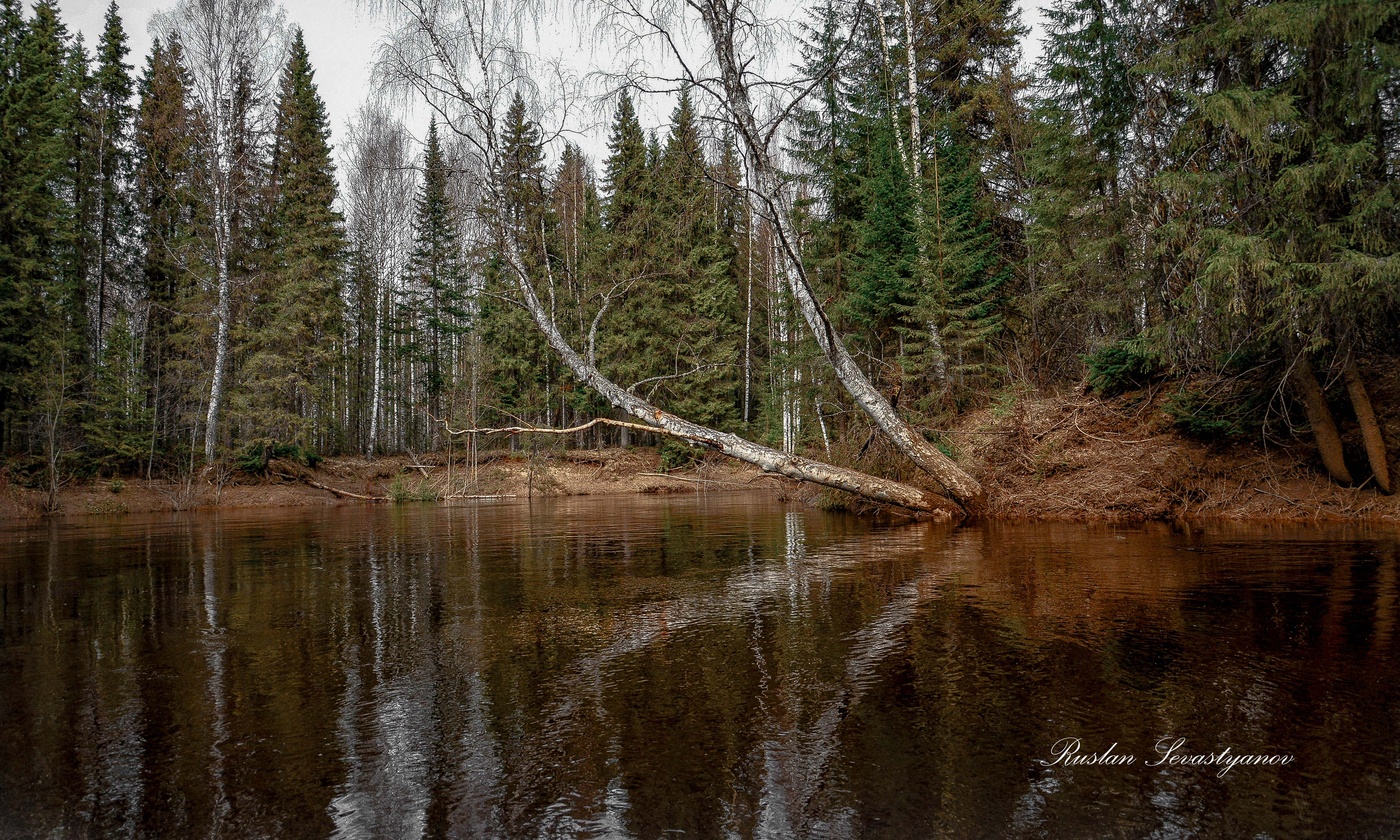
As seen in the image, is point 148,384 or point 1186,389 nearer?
point 1186,389

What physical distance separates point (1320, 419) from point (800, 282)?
7.14m

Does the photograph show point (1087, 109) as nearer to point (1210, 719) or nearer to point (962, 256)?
point (962, 256)

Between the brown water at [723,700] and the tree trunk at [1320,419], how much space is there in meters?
2.60

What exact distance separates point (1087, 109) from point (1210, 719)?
13.6 meters

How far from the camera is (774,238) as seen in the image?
11648 millimetres

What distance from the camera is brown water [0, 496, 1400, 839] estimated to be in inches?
Result: 86.9

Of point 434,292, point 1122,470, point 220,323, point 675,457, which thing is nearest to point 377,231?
point 434,292

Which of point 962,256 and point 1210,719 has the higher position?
point 962,256

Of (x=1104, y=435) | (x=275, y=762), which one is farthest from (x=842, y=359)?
(x=275, y=762)

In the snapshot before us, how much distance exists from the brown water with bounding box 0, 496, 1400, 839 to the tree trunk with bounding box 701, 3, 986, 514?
3793mm

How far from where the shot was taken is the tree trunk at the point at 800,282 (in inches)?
415

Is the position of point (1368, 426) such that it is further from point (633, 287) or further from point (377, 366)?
point (377, 366)

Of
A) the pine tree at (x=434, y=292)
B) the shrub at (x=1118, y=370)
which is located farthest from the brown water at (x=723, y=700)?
the pine tree at (x=434, y=292)

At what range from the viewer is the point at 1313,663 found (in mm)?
3455
